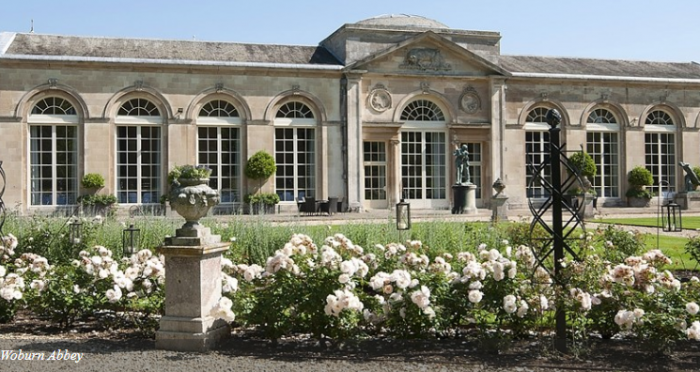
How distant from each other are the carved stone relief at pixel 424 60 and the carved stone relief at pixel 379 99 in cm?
101

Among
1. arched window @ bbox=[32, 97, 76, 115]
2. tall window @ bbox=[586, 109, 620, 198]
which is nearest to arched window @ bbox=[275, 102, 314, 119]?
arched window @ bbox=[32, 97, 76, 115]

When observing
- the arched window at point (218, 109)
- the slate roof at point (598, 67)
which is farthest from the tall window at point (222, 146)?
the slate roof at point (598, 67)

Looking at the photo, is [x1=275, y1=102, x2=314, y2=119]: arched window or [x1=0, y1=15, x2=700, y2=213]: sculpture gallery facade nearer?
[x1=0, y1=15, x2=700, y2=213]: sculpture gallery facade

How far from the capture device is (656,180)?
26406 millimetres

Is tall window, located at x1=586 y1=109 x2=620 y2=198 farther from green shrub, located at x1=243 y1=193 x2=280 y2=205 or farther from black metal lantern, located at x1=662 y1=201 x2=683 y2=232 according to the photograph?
green shrub, located at x1=243 y1=193 x2=280 y2=205

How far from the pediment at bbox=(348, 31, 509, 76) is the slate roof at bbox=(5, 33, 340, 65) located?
5.10ft

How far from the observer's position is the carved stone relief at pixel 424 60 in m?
23.4

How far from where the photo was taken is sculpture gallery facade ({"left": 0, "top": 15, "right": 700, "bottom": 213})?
2108cm

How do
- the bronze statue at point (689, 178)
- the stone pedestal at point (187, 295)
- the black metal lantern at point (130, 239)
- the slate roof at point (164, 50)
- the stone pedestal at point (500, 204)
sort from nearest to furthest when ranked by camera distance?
the stone pedestal at point (187, 295), the black metal lantern at point (130, 239), the stone pedestal at point (500, 204), the slate roof at point (164, 50), the bronze statue at point (689, 178)

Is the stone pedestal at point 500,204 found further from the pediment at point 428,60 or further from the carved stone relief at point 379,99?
the pediment at point 428,60

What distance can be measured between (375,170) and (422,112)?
2.50m

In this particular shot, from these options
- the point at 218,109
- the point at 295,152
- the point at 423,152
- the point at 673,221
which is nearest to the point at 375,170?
the point at 423,152

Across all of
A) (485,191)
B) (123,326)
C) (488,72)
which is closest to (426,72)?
(488,72)

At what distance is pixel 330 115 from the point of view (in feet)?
75.4
